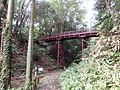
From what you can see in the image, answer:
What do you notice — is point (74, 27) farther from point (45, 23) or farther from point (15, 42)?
point (15, 42)

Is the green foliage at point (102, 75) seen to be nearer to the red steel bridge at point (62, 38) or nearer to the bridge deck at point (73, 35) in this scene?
the bridge deck at point (73, 35)

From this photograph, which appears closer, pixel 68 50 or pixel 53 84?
pixel 53 84

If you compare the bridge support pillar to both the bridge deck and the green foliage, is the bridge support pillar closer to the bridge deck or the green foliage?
the bridge deck

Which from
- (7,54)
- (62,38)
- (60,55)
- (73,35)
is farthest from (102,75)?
(60,55)

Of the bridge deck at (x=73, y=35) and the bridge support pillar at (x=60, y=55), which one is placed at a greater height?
the bridge deck at (x=73, y=35)

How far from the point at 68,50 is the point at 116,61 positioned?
21.3m

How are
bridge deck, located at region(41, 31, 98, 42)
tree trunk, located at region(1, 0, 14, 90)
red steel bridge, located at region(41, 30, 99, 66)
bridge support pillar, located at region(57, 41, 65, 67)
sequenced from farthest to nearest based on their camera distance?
bridge support pillar, located at region(57, 41, 65, 67) < red steel bridge, located at region(41, 30, 99, 66) < bridge deck, located at region(41, 31, 98, 42) < tree trunk, located at region(1, 0, 14, 90)

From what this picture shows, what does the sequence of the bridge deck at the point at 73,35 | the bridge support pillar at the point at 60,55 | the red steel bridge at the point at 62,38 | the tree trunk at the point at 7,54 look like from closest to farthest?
the tree trunk at the point at 7,54 → the bridge deck at the point at 73,35 → the red steel bridge at the point at 62,38 → the bridge support pillar at the point at 60,55

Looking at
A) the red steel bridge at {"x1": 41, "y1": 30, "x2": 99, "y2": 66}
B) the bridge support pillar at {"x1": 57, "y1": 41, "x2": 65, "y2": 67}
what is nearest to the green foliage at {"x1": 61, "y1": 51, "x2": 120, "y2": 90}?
the red steel bridge at {"x1": 41, "y1": 30, "x2": 99, "y2": 66}

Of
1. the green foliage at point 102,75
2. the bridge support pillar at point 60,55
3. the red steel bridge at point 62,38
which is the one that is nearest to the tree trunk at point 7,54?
the green foliage at point 102,75

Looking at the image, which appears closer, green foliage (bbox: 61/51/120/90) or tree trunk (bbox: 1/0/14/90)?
green foliage (bbox: 61/51/120/90)

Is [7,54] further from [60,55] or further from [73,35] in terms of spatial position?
[60,55]

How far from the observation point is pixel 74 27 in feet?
113

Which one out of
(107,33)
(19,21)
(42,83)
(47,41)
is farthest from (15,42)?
(107,33)
